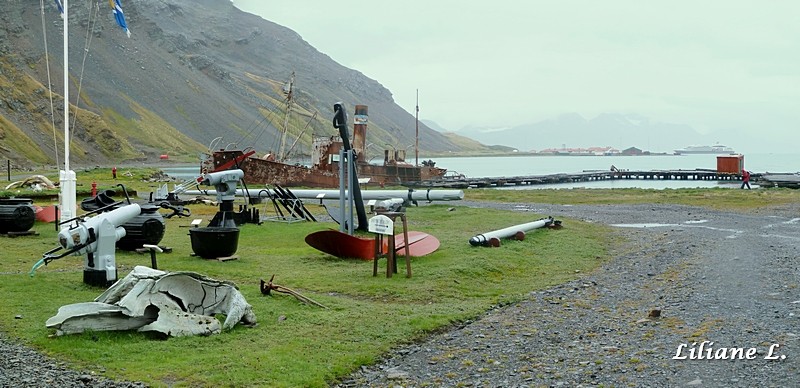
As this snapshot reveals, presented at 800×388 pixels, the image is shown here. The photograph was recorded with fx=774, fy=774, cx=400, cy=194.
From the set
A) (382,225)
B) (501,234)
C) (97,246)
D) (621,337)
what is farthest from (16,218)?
(621,337)

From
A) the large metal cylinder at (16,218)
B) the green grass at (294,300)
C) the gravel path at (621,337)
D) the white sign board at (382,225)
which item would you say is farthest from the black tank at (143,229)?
the gravel path at (621,337)

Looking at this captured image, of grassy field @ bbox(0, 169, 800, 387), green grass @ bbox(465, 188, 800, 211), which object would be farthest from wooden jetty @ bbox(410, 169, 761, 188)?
grassy field @ bbox(0, 169, 800, 387)

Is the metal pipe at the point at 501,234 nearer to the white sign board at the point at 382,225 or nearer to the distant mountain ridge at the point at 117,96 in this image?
the white sign board at the point at 382,225

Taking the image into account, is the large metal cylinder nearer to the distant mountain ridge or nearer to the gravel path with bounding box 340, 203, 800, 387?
the gravel path with bounding box 340, 203, 800, 387

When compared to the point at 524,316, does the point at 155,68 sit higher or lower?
higher

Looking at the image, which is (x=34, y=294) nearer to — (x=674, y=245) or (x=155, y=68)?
(x=674, y=245)

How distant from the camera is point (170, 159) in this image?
123062 millimetres

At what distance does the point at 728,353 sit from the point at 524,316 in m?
3.40

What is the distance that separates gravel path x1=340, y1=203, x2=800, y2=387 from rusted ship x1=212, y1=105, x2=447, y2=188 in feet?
131

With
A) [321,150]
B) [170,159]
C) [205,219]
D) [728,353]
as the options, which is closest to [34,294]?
[728,353]

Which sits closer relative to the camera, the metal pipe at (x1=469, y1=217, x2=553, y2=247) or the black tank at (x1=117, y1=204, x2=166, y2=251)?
the black tank at (x1=117, y1=204, x2=166, y2=251)

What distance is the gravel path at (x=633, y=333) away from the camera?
8.45m

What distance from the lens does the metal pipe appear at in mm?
19328

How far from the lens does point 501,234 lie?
2041 cm
